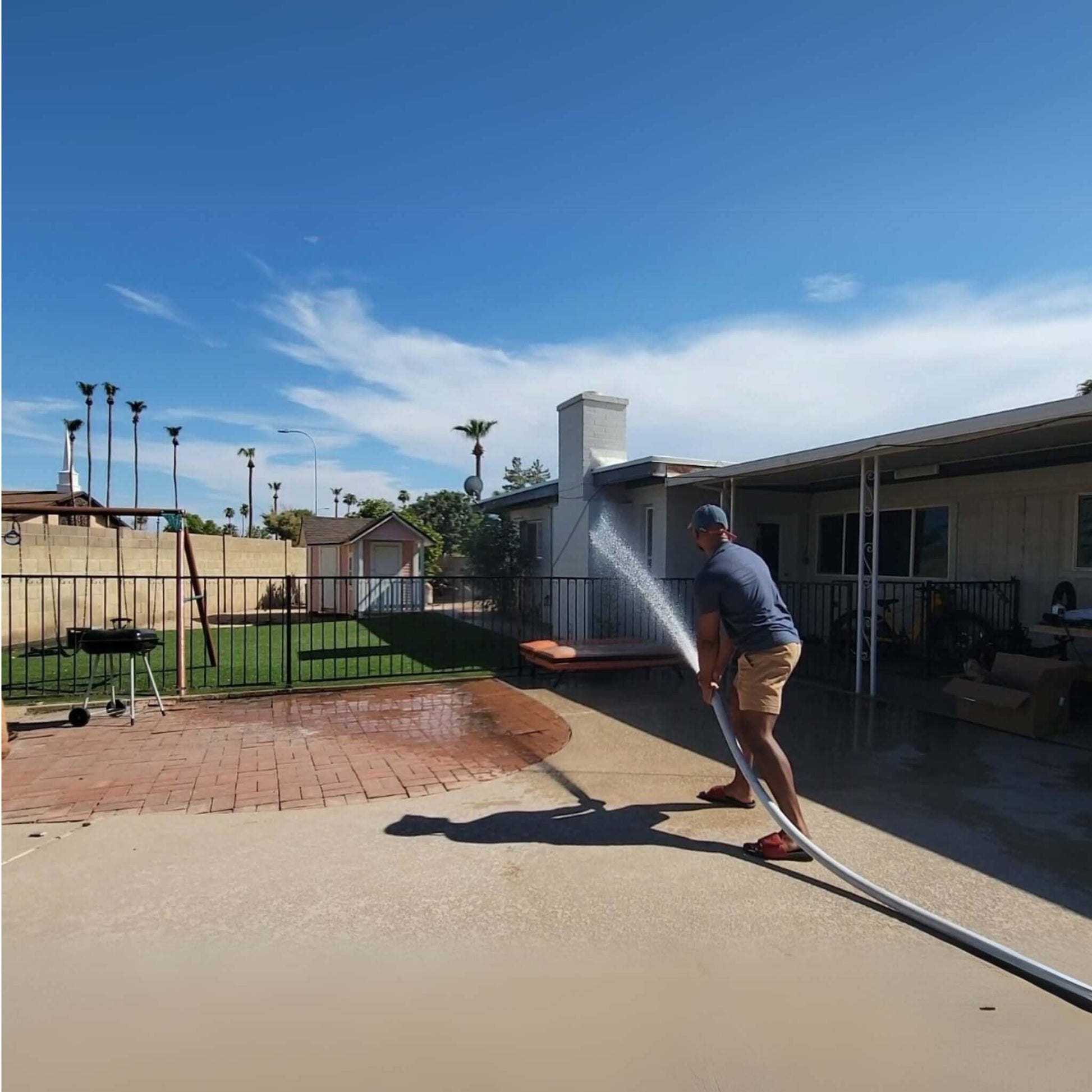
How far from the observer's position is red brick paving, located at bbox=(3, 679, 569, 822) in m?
4.53

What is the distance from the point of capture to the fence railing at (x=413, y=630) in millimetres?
8797

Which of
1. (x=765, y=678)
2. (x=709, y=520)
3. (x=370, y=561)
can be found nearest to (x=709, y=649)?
(x=765, y=678)

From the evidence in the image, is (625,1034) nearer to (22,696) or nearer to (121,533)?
(22,696)

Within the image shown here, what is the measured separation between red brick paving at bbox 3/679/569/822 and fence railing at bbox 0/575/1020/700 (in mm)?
1065

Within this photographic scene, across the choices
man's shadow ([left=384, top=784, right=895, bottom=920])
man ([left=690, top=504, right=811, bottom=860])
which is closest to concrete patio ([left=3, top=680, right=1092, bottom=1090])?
man's shadow ([left=384, top=784, right=895, bottom=920])

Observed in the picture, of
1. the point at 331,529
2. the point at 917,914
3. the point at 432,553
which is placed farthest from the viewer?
the point at 432,553

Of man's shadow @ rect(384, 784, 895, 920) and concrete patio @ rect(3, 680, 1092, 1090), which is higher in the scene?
concrete patio @ rect(3, 680, 1092, 1090)

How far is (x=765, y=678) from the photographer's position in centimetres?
388

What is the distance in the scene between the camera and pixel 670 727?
6.38 m

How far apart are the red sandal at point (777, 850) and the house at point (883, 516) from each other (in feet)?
13.0

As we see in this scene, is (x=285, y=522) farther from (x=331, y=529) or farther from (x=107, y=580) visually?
(x=107, y=580)

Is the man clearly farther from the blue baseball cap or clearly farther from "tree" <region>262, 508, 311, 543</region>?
"tree" <region>262, 508, 311, 543</region>

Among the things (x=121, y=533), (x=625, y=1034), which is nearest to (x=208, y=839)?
(x=625, y=1034)

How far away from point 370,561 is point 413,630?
13.7ft
